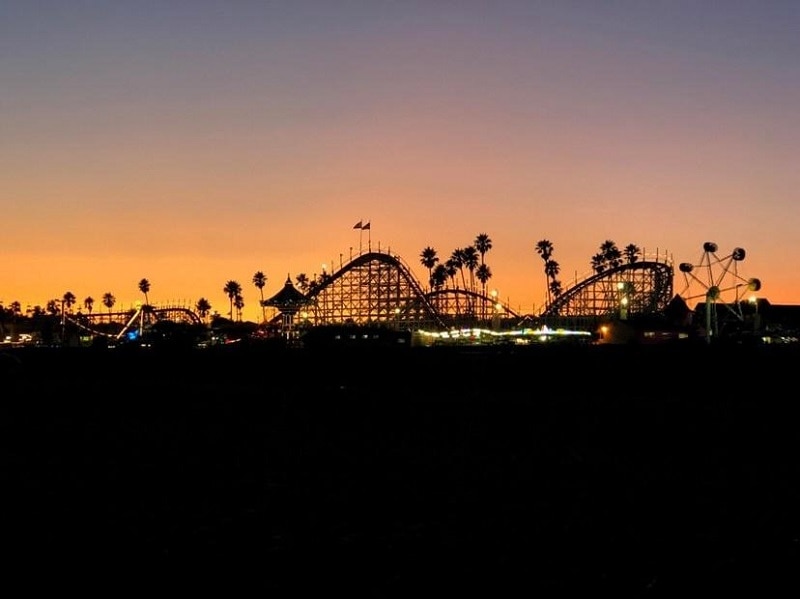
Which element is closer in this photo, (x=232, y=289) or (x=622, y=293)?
(x=622, y=293)

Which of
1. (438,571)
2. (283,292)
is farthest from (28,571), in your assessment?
(283,292)

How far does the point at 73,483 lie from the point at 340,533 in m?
4.05

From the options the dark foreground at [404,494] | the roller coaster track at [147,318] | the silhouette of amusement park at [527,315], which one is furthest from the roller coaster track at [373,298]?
the dark foreground at [404,494]

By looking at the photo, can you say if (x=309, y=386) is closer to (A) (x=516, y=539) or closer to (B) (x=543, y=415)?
(B) (x=543, y=415)

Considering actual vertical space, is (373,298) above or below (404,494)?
above

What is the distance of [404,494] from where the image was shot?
9812mm

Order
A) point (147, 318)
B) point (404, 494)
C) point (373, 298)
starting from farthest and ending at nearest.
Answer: point (147, 318) < point (373, 298) < point (404, 494)

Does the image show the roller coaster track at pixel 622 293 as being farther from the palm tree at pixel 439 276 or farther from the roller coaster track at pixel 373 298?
the palm tree at pixel 439 276

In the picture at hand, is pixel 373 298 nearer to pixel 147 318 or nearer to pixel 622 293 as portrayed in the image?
pixel 622 293

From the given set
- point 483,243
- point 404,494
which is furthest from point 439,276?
point 404,494

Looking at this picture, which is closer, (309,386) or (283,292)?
(309,386)

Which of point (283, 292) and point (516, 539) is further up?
point (283, 292)

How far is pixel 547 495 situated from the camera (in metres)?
9.73

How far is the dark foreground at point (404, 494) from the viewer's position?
691cm
